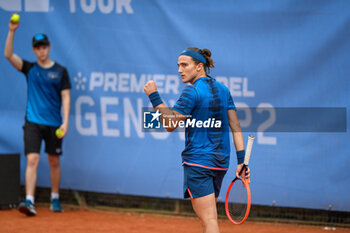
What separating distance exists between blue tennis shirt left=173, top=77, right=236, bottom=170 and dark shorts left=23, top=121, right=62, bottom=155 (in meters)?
2.89

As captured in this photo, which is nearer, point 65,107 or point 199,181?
point 199,181

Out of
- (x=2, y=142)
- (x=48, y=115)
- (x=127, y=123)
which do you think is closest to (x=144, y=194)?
(x=127, y=123)

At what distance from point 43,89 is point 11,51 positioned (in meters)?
0.56

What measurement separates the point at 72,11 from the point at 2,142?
1859 millimetres

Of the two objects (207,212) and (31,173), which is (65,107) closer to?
(31,173)

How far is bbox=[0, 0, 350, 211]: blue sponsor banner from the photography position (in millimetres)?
5547

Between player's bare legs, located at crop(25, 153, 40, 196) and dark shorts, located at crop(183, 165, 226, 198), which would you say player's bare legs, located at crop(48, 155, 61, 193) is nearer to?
player's bare legs, located at crop(25, 153, 40, 196)

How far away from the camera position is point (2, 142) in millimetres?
6820

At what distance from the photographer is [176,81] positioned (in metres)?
6.07

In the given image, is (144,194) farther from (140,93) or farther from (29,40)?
(29,40)

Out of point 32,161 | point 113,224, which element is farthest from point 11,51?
point 113,224

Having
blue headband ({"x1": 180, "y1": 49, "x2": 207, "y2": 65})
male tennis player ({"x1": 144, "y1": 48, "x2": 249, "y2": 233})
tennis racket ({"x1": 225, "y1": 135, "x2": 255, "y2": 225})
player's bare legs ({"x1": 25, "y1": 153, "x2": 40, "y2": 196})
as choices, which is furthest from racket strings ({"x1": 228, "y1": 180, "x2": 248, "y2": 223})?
player's bare legs ({"x1": 25, "y1": 153, "x2": 40, "y2": 196})

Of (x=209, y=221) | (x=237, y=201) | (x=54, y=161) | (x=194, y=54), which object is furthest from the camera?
(x=54, y=161)

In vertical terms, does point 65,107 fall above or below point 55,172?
above
